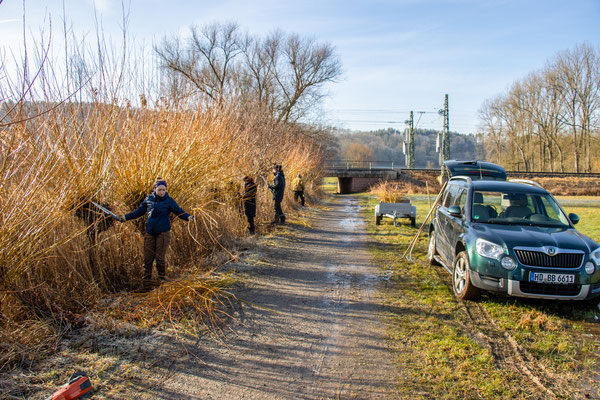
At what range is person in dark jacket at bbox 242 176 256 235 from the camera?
36.2 ft

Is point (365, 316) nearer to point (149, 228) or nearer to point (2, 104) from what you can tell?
point (149, 228)

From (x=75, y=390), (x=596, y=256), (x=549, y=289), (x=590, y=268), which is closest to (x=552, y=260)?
(x=549, y=289)

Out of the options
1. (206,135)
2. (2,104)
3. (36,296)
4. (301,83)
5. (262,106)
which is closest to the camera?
(2,104)

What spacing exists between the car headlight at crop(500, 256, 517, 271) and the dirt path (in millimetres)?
1689

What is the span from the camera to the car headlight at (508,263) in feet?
17.1

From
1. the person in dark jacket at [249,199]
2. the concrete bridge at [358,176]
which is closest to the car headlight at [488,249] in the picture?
the person in dark jacket at [249,199]

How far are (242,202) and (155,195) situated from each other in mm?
5407

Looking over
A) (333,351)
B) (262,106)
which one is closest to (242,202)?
(262,106)

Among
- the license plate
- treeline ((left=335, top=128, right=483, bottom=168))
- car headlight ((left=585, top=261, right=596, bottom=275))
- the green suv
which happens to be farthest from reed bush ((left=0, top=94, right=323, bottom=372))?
treeline ((left=335, top=128, right=483, bottom=168))

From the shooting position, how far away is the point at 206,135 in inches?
291

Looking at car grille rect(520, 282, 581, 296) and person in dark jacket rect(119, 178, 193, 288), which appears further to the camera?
person in dark jacket rect(119, 178, 193, 288)

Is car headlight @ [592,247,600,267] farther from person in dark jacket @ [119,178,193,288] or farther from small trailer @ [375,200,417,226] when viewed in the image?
small trailer @ [375,200,417,226]

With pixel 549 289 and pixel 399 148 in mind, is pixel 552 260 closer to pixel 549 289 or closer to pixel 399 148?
pixel 549 289

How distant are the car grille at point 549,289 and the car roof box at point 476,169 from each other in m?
8.70
